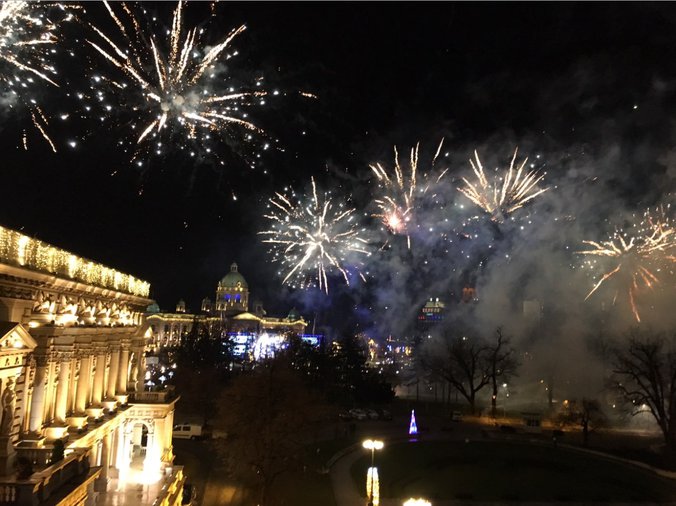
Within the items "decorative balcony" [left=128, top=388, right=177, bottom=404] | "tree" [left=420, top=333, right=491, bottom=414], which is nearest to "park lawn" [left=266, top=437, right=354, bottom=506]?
"decorative balcony" [left=128, top=388, right=177, bottom=404]

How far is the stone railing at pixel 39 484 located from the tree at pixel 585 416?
1478 inches

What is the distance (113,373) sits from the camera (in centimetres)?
2688

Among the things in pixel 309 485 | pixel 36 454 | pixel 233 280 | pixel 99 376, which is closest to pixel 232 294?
pixel 233 280

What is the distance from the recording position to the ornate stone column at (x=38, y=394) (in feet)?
54.7

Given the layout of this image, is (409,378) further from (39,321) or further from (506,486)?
(39,321)

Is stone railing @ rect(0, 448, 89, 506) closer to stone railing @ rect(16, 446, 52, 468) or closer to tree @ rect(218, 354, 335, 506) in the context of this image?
stone railing @ rect(16, 446, 52, 468)

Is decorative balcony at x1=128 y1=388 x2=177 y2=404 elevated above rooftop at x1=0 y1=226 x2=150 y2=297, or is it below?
below

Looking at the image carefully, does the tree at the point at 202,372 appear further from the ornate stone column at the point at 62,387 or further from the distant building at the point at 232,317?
the distant building at the point at 232,317

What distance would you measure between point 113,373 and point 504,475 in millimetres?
23387

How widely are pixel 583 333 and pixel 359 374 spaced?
2535 centimetres

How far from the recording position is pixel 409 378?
9556 centimetres

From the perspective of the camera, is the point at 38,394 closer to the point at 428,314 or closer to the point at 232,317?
the point at 428,314

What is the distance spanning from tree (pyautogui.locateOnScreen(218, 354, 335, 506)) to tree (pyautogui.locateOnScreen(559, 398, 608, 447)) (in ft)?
70.8

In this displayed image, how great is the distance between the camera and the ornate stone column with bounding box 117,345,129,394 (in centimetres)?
2798
